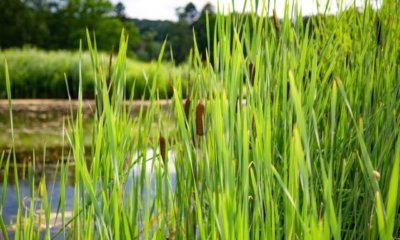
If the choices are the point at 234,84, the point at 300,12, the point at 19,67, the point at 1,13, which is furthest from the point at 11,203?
the point at 1,13

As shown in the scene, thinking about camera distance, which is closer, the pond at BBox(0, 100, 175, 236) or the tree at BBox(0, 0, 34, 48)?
the pond at BBox(0, 100, 175, 236)

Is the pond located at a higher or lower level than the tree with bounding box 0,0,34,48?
lower

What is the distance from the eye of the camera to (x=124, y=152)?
0.68 m

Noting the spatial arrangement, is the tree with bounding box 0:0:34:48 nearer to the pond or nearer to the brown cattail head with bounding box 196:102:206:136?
the pond

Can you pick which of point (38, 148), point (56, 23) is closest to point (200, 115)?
point (38, 148)

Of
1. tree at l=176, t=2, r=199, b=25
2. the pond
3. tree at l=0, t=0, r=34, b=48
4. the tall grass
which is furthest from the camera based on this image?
tree at l=176, t=2, r=199, b=25

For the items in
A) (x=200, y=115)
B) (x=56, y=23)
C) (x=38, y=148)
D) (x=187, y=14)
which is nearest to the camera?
(x=200, y=115)

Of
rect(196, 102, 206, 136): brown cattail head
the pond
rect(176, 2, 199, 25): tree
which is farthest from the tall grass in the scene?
rect(176, 2, 199, 25): tree

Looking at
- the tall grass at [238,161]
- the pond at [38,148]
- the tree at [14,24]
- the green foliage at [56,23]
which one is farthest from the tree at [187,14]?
the tall grass at [238,161]

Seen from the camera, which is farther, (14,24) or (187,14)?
(187,14)

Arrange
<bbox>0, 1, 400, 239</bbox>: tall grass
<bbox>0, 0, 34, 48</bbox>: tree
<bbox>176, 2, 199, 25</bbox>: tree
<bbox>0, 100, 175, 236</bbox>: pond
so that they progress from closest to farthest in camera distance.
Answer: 1. <bbox>0, 1, 400, 239</bbox>: tall grass
2. <bbox>0, 100, 175, 236</bbox>: pond
3. <bbox>0, 0, 34, 48</bbox>: tree
4. <bbox>176, 2, 199, 25</bbox>: tree

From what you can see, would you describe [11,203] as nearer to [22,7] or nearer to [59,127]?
[59,127]

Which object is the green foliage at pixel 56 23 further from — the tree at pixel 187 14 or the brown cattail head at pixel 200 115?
the brown cattail head at pixel 200 115

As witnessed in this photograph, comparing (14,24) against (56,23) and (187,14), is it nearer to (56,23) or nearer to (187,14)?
(56,23)
